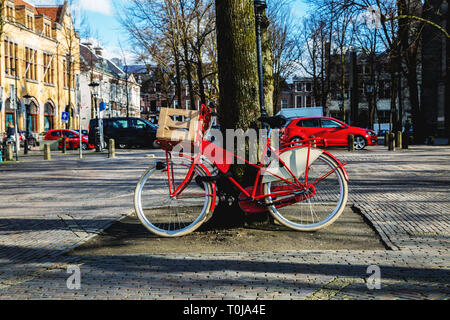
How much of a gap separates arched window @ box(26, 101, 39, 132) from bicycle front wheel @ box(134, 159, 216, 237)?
43706mm

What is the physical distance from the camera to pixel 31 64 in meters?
45.5

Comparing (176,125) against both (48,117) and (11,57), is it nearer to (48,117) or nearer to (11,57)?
(11,57)

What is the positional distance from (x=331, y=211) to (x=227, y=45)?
7.01 feet

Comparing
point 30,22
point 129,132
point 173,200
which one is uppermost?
point 30,22

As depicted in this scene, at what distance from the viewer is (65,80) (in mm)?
53531

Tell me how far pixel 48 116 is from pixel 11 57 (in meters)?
8.61

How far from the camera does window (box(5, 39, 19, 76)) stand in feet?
134

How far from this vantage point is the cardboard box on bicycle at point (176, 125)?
460cm

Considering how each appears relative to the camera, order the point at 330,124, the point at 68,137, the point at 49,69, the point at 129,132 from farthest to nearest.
A: the point at 49,69
the point at 68,137
the point at 129,132
the point at 330,124

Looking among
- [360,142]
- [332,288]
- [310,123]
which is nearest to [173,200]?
[332,288]

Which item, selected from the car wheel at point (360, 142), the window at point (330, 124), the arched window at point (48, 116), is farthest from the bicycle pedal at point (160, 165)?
the arched window at point (48, 116)

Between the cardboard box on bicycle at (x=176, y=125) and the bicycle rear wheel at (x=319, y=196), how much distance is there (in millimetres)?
984

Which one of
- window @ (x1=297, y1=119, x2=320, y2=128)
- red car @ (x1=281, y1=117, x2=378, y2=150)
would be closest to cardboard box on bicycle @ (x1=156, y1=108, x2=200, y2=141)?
red car @ (x1=281, y1=117, x2=378, y2=150)

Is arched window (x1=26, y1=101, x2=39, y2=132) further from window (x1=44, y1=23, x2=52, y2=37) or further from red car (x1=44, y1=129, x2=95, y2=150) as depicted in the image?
red car (x1=44, y1=129, x2=95, y2=150)
